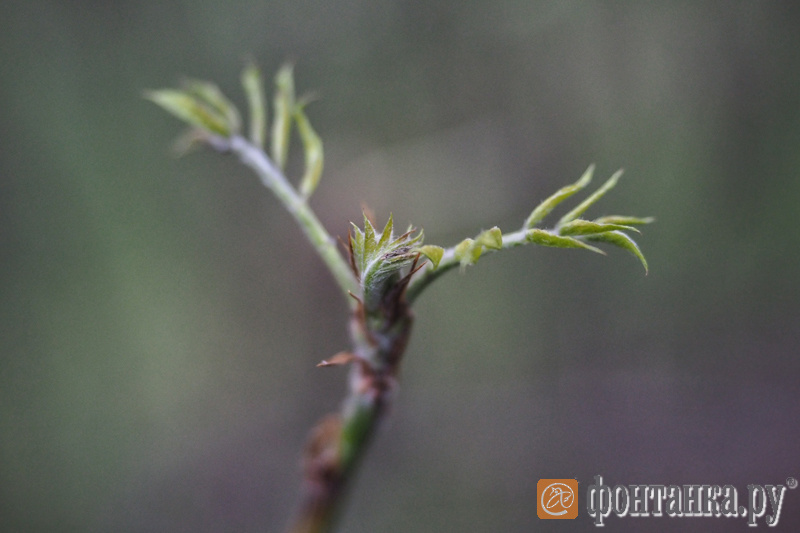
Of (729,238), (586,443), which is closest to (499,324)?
(586,443)

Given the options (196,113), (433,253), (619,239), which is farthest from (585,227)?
(196,113)

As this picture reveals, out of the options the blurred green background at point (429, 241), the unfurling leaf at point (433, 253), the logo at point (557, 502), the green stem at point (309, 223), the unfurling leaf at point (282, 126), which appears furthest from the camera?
the blurred green background at point (429, 241)

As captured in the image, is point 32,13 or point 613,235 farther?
point 32,13

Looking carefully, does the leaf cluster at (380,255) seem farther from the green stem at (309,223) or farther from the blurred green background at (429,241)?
the blurred green background at (429,241)

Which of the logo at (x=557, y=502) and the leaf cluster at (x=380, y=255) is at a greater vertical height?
the leaf cluster at (x=380, y=255)

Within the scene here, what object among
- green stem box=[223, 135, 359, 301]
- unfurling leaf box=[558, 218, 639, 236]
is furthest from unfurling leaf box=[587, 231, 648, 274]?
green stem box=[223, 135, 359, 301]

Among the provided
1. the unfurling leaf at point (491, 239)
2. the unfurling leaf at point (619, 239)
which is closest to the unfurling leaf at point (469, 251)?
the unfurling leaf at point (491, 239)

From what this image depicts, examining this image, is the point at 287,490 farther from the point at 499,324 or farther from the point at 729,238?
the point at 729,238
